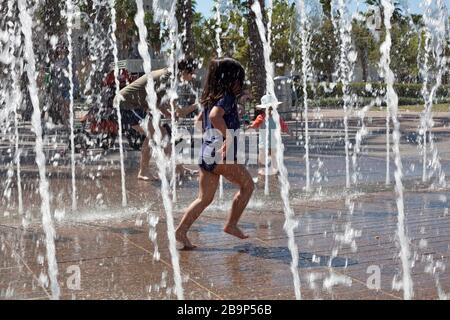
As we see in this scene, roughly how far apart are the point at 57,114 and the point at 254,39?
5428 millimetres

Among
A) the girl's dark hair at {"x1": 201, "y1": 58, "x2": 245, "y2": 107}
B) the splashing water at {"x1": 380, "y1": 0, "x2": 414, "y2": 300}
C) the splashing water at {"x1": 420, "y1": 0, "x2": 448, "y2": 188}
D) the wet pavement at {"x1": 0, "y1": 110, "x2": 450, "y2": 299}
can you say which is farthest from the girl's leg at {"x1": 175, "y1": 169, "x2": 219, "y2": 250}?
the splashing water at {"x1": 420, "y1": 0, "x2": 448, "y2": 188}

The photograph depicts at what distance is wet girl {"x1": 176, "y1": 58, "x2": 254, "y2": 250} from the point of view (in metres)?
4.81

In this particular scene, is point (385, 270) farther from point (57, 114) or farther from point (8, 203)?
point (57, 114)

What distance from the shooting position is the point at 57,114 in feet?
59.8

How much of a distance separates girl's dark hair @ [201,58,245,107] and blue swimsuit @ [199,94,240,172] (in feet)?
0.15

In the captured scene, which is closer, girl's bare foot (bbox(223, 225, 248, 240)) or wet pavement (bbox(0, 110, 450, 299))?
wet pavement (bbox(0, 110, 450, 299))

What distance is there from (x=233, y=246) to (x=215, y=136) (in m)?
0.79

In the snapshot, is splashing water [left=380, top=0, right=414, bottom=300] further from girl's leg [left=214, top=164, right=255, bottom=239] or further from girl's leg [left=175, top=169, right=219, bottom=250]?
girl's leg [left=175, top=169, right=219, bottom=250]

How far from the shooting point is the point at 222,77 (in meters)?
4.84

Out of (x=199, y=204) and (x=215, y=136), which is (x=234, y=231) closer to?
(x=199, y=204)

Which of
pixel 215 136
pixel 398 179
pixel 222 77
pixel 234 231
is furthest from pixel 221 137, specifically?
pixel 398 179

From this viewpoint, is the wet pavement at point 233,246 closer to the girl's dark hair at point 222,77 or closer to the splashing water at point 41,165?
the splashing water at point 41,165
